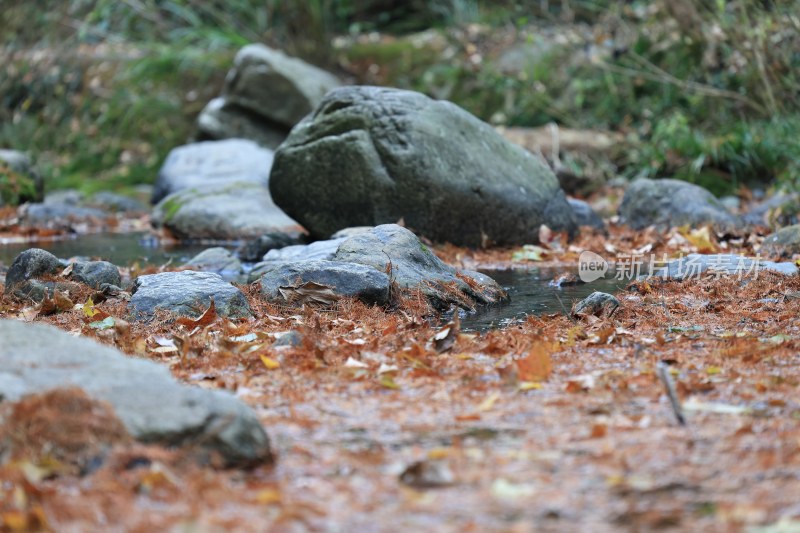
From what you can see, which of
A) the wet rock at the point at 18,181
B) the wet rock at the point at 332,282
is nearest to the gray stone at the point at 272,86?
the wet rock at the point at 18,181

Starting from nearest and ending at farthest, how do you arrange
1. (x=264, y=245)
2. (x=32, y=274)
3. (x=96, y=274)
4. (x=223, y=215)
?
(x=32, y=274), (x=96, y=274), (x=264, y=245), (x=223, y=215)

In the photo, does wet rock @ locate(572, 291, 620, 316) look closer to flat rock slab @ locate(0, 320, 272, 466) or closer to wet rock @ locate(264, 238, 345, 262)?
wet rock @ locate(264, 238, 345, 262)

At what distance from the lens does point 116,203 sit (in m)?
12.9

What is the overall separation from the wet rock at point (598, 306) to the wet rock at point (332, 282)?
1056 mm

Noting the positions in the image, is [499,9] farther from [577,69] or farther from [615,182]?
[615,182]

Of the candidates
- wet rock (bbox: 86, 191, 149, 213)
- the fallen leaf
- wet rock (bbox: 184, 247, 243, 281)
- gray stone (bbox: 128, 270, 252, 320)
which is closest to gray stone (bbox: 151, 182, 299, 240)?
wet rock (bbox: 184, 247, 243, 281)

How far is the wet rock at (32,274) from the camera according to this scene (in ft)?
18.0

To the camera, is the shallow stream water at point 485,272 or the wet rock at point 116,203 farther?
the wet rock at point 116,203

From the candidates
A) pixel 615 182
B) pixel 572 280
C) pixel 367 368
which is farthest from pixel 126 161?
pixel 367 368

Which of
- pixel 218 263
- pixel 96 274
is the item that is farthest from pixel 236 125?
pixel 96 274

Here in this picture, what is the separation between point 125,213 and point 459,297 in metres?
8.21

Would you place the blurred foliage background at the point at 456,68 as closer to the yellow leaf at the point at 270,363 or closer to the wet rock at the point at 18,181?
the wet rock at the point at 18,181

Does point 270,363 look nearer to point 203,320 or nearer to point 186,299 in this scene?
point 203,320

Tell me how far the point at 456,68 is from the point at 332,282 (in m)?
10.6
